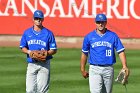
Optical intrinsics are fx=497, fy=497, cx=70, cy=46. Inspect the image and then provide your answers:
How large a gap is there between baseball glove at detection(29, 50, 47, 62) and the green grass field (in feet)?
8.77

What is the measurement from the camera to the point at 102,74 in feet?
31.2

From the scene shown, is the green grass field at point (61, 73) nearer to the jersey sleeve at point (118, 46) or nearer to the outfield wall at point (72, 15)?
the outfield wall at point (72, 15)

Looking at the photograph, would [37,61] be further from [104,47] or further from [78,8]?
[78,8]

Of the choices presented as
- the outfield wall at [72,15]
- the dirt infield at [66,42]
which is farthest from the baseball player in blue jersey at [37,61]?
the outfield wall at [72,15]

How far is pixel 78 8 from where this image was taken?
22328 mm

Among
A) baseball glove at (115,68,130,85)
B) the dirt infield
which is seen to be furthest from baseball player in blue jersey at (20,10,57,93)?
the dirt infield

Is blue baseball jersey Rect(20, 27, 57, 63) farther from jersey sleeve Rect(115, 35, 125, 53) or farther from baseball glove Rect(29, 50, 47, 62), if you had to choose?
jersey sleeve Rect(115, 35, 125, 53)

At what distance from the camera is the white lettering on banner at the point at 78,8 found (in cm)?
2195

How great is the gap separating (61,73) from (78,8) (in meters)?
7.98

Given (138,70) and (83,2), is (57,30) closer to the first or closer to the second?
(83,2)

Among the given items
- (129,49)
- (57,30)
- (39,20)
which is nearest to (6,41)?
(57,30)

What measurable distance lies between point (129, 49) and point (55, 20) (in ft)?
12.8

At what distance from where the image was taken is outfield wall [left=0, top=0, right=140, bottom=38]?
21938mm

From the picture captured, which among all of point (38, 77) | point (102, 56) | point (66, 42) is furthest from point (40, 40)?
point (66, 42)
